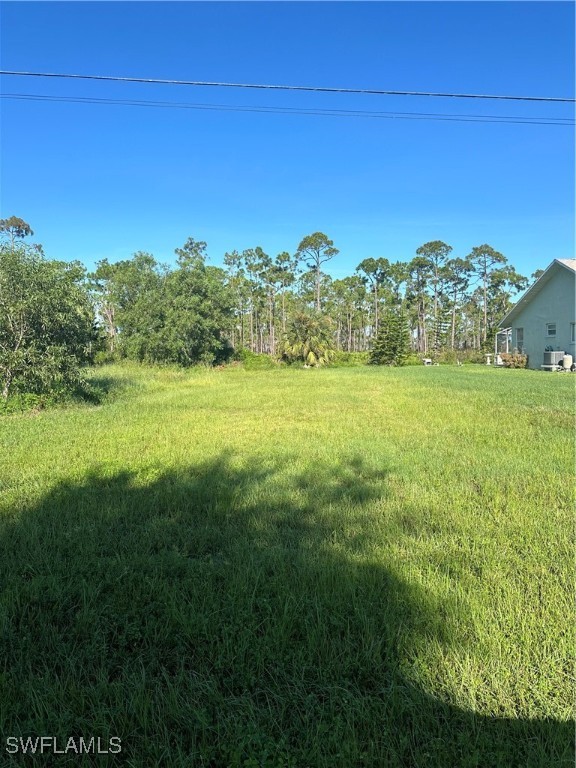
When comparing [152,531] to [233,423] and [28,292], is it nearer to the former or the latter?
[233,423]

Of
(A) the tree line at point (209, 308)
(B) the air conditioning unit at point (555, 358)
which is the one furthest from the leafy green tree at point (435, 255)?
(B) the air conditioning unit at point (555, 358)

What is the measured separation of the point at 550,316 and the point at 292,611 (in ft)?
91.7

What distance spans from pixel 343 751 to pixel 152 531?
2.13 metres

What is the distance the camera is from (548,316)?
1000 inches

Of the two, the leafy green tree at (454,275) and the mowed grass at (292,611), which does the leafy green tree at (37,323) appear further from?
the leafy green tree at (454,275)

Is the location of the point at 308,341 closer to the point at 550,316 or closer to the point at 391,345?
the point at 391,345

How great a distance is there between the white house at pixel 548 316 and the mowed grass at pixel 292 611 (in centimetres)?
2226

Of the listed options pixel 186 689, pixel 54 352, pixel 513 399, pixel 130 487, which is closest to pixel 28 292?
pixel 54 352

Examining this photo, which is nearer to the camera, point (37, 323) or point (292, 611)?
point (292, 611)

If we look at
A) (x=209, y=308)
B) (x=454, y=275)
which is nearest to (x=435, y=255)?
(x=454, y=275)

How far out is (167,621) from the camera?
87.5 inches

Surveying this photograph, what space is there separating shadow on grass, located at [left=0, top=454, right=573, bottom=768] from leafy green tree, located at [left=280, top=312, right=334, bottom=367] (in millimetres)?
30761

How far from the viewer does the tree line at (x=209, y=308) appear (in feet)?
32.4

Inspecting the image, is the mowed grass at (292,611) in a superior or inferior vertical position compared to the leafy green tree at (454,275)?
inferior
